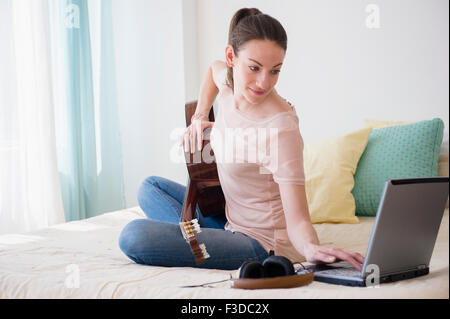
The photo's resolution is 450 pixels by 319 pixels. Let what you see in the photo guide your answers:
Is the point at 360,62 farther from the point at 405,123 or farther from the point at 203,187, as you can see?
the point at 203,187

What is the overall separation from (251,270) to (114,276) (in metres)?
0.33

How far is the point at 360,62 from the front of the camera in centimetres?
251

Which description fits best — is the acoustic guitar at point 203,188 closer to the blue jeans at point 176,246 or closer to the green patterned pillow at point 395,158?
the blue jeans at point 176,246

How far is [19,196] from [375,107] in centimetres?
180

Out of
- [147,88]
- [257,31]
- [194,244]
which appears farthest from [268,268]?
[147,88]

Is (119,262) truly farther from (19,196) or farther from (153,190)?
(19,196)

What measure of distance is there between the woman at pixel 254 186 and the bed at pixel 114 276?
0.06 m

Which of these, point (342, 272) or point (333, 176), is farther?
point (333, 176)

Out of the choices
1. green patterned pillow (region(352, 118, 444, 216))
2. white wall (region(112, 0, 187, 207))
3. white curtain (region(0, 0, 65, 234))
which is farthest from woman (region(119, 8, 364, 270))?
white wall (region(112, 0, 187, 207))

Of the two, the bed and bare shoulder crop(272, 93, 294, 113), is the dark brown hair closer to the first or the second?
bare shoulder crop(272, 93, 294, 113)

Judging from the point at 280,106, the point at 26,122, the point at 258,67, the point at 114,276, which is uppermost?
the point at 258,67

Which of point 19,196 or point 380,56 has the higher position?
point 380,56

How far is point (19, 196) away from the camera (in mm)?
2506
